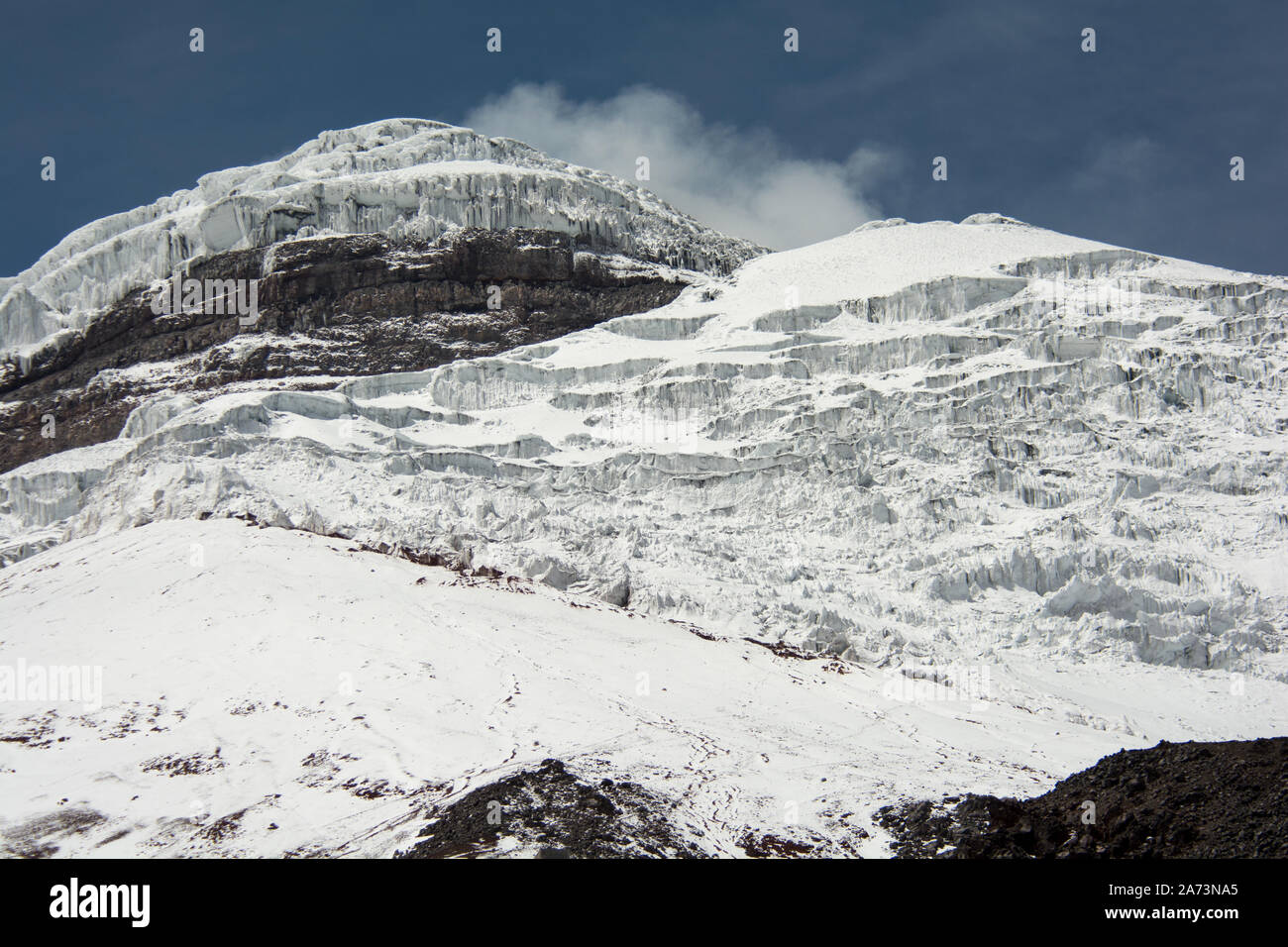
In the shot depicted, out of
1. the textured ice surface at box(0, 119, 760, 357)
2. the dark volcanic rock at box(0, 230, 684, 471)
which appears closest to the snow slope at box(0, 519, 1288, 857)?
the dark volcanic rock at box(0, 230, 684, 471)

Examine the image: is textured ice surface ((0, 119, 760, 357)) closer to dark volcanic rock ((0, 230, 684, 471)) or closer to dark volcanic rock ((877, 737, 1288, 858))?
dark volcanic rock ((0, 230, 684, 471))

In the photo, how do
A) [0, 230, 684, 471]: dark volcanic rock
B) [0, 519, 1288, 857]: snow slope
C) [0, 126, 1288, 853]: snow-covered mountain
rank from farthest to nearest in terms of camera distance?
[0, 230, 684, 471]: dark volcanic rock, [0, 126, 1288, 853]: snow-covered mountain, [0, 519, 1288, 857]: snow slope

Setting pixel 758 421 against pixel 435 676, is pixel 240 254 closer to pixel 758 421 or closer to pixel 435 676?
pixel 758 421

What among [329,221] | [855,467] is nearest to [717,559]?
[855,467]

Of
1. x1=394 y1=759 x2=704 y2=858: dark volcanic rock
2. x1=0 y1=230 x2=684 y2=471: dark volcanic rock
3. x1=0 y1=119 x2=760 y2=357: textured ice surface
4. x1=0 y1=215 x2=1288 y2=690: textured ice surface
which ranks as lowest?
x1=394 y1=759 x2=704 y2=858: dark volcanic rock
